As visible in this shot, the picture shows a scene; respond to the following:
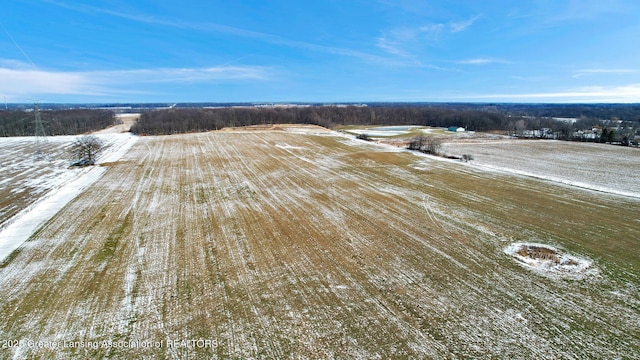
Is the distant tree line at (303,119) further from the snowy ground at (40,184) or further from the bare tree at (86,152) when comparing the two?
the bare tree at (86,152)

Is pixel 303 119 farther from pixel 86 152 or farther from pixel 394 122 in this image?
pixel 86 152

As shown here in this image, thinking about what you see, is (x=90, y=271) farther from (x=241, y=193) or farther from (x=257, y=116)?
(x=257, y=116)

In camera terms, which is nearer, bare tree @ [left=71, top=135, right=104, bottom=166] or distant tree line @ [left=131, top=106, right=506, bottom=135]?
bare tree @ [left=71, top=135, right=104, bottom=166]

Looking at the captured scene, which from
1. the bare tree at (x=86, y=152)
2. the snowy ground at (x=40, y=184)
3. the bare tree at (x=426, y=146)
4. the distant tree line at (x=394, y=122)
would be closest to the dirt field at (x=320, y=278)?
the snowy ground at (x=40, y=184)

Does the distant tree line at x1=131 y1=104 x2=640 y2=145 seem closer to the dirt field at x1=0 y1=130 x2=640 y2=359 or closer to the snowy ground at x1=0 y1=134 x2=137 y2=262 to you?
the snowy ground at x1=0 y1=134 x2=137 y2=262

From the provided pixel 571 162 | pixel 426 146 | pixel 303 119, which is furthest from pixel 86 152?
pixel 303 119

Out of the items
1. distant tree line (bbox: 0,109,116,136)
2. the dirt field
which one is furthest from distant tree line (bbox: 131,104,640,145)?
the dirt field

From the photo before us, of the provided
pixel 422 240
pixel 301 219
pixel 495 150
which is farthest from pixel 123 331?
pixel 495 150
